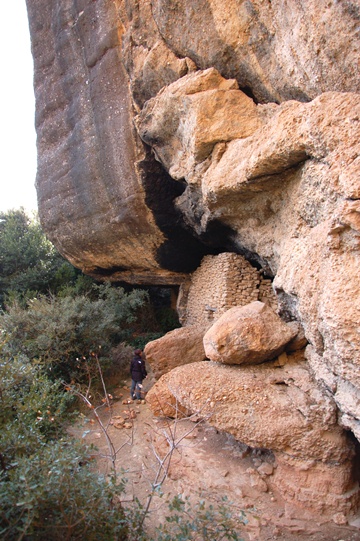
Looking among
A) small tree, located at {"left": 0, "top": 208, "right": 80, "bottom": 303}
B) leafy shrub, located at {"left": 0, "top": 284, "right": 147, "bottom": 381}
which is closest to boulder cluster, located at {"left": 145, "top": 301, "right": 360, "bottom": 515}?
leafy shrub, located at {"left": 0, "top": 284, "right": 147, "bottom": 381}

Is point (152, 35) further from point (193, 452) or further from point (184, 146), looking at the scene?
point (193, 452)

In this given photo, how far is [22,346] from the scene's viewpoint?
6539 mm

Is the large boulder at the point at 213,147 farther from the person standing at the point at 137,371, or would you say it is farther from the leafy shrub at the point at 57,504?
the person standing at the point at 137,371

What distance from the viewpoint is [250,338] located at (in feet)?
13.5

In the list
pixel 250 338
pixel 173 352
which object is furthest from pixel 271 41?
pixel 173 352

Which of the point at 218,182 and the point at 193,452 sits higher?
the point at 218,182

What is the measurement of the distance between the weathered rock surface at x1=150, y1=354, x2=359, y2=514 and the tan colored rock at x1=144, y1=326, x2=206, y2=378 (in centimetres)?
151

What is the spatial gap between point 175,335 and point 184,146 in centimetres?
282

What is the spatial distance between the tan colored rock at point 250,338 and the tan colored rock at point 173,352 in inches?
56.1

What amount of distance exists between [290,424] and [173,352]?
2427 millimetres

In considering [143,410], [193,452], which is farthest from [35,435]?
[143,410]

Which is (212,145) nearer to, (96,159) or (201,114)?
(201,114)

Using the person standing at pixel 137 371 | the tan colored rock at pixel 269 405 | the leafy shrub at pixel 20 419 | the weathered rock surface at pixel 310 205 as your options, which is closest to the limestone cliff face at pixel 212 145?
the weathered rock surface at pixel 310 205

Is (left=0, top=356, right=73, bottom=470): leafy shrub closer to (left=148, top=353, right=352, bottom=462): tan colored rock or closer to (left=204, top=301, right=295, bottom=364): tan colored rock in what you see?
(left=148, top=353, right=352, bottom=462): tan colored rock
